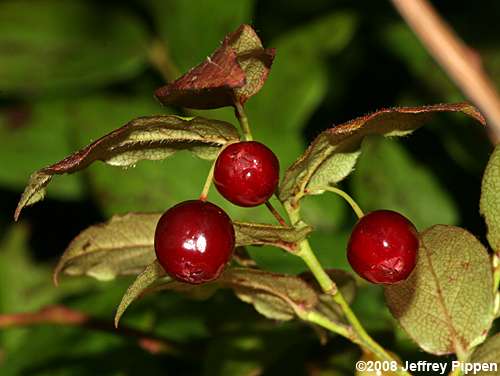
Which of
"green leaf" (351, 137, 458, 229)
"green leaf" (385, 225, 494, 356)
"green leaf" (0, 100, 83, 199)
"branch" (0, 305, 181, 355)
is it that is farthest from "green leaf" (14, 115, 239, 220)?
"green leaf" (0, 100, 83, 199)

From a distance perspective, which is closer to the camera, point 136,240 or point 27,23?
point 136,240

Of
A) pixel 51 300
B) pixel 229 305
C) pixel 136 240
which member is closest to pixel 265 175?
pixel 136 240

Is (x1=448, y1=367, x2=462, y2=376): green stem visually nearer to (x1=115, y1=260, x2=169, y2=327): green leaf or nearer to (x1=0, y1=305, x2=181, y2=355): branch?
(x1=115, y1=260, x2=169, y2=327): green leaf

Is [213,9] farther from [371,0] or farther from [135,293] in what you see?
[135,293]

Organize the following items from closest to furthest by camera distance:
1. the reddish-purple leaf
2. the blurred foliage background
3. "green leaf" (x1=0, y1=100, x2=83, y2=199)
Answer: the reddish-purple leaf, the blurred foliage background, "green leaf" (x1=0, y1=100, x2=83, y2=199)

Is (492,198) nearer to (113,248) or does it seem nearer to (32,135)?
(113,248)
